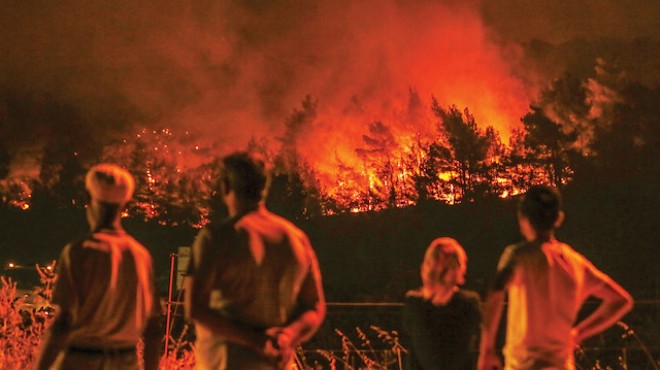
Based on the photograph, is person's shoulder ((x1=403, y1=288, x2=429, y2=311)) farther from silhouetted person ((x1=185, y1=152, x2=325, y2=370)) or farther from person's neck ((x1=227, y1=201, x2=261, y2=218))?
person's neck ((x1=227, y1=201, x2=261, y2=218))

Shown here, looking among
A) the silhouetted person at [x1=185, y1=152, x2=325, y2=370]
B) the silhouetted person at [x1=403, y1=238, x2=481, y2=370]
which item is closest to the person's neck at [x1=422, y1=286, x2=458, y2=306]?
the silhouetted person at [x1=403, y1=238, x2=481, y2=370]

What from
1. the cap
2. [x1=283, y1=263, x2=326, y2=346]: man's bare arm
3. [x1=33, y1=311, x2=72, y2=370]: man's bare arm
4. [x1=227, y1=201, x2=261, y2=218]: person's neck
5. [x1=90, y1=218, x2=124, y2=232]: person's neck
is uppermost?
the cap

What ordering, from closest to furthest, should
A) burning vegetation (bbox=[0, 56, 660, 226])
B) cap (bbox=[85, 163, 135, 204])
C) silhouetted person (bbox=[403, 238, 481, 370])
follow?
cap (bbox=[85, 163, 135, 204])
silhouetted person (bbox=[403, 238, 481, 370])
burning vegetation (bbox=[0, 56, 660, 226])

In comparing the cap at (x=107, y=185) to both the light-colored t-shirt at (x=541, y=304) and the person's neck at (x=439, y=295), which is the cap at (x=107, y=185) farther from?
the light-colored t-shirt at (x=541, y=304)

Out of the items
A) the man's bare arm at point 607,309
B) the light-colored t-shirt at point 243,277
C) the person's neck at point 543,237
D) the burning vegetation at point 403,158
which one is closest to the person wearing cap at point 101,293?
the light-colored t-shirt at point 243,277

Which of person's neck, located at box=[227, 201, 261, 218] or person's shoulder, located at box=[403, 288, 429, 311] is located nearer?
person's neck, located at box=[227, 201, 261, 218]

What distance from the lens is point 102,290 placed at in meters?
3.22

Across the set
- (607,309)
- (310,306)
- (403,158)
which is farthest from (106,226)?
(403,158)

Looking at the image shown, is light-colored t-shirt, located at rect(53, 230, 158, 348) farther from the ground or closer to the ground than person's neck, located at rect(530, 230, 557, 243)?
closer to the ground

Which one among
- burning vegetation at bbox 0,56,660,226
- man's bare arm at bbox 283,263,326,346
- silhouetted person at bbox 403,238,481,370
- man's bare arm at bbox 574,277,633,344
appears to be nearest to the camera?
man's bare arm at bbox 283,263,326,346

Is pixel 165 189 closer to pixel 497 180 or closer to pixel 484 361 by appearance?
pixel 497 180

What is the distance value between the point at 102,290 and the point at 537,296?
1857 millimetres

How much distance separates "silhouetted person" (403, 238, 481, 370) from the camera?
395 cm

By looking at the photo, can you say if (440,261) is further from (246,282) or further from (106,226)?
(106,226)
